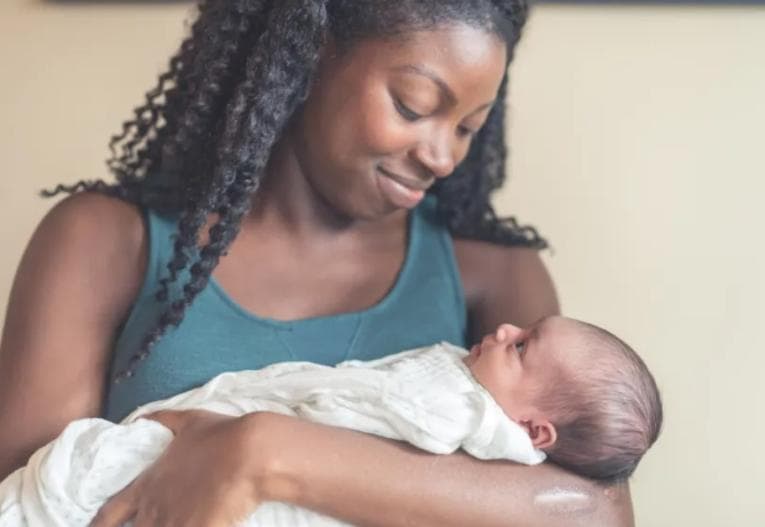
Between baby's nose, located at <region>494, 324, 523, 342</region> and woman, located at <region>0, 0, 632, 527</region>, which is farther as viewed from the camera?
baby's nose, located at <region>494, 324, 523, 342</region>

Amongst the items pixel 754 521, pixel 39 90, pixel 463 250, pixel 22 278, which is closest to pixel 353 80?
pixel 463 250

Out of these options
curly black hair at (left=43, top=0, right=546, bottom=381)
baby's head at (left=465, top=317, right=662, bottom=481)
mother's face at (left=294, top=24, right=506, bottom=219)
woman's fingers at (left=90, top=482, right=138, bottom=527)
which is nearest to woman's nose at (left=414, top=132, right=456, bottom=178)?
mother's face at (left=294, top=24, right=506, bottom=219)

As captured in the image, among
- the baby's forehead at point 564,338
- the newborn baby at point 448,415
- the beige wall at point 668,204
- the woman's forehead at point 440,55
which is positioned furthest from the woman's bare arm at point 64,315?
the beige wall at point 668,204

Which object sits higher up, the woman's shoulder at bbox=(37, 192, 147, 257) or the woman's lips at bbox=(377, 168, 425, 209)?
the woman's lips at bbox=(377, 168, 425, 209)

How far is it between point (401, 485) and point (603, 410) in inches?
9.2

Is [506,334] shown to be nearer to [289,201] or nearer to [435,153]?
[435,153]

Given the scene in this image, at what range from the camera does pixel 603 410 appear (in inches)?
45.4

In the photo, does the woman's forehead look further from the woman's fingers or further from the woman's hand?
the woman's fingers

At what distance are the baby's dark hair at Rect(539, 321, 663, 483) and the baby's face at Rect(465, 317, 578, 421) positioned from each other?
0.05 feet

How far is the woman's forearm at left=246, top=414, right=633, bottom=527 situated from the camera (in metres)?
1.12

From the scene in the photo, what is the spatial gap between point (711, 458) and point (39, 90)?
129cm

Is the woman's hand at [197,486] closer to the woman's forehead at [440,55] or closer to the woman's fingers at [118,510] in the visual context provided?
the woman's fingers at [118,510]

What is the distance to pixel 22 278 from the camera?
133cm

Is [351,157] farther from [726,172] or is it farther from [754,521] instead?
[754,521]
